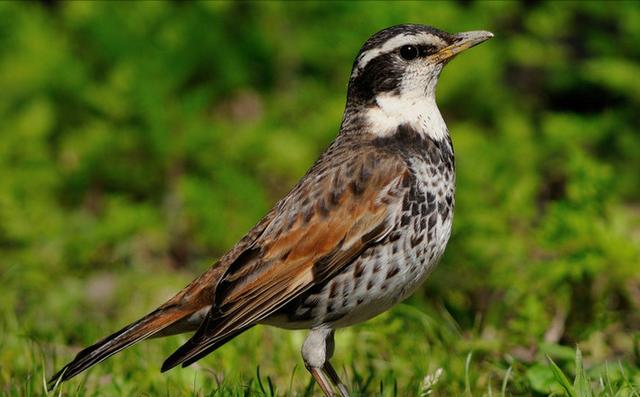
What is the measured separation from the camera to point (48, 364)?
19.2 ft

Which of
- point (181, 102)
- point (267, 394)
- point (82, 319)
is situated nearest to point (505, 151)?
point (181, 102)

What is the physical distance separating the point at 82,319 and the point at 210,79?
2.85 metres

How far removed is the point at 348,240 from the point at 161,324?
0.92 m

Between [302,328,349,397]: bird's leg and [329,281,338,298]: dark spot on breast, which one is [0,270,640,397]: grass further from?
[329,281,338,298]: dark spot on breast

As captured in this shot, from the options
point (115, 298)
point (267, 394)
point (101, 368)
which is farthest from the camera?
point (115, 298)

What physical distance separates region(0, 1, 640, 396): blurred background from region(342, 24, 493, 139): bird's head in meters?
1.21

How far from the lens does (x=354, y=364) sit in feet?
19.5

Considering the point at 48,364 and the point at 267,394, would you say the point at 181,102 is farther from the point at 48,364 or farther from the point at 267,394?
the point at 267,394

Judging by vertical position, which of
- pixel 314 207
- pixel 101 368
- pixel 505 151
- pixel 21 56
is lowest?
pixel 505 151

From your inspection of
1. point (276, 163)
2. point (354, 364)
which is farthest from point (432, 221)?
point (276, 163)

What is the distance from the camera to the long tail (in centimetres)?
505

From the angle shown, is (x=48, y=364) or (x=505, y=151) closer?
(x=48, y=364)

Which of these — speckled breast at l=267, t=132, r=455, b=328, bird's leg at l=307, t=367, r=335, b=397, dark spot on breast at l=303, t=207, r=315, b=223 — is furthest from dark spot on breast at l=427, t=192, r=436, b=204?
bird's leg at l=307, t=367, r=335, b=397

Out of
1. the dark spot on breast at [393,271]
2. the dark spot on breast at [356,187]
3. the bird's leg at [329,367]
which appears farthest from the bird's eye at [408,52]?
the bird's leg at [329,367]
